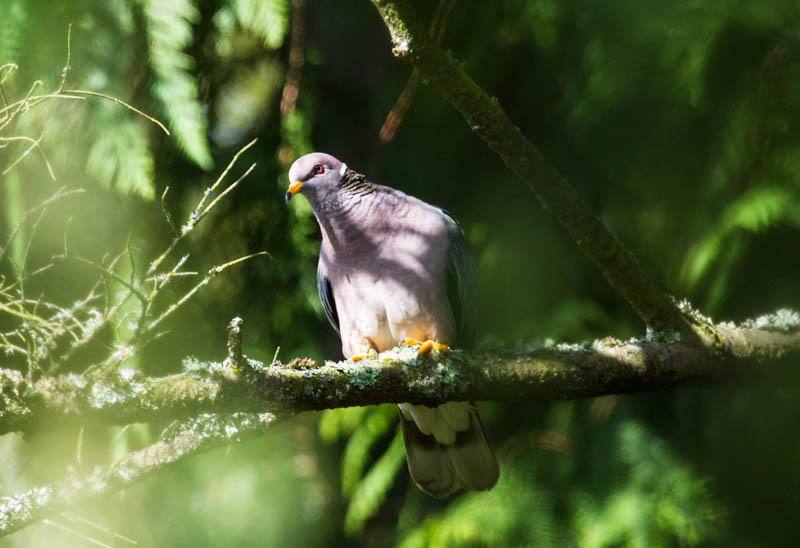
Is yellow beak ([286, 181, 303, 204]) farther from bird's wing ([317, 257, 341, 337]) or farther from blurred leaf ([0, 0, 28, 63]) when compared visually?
blurred leaf ([0, 0, 28, 63])

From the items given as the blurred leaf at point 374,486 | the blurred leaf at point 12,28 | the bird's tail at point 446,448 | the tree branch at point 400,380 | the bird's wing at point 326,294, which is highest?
the blurred leaf at point 12,28

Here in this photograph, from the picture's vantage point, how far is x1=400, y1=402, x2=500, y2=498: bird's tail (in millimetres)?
2705

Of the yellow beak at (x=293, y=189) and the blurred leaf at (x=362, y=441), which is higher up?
the yellow beak at (x=293, y=189)

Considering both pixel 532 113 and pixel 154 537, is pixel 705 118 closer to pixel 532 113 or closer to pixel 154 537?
pixel 532 113

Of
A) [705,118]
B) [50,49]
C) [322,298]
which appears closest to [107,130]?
[50,49]

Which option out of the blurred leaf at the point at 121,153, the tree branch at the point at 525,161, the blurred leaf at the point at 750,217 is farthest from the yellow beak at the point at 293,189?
the blurred leaf at the point at 750,217

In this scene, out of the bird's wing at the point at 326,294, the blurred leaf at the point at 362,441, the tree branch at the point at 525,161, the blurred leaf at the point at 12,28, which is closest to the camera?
the tree branch at the point at 525,161

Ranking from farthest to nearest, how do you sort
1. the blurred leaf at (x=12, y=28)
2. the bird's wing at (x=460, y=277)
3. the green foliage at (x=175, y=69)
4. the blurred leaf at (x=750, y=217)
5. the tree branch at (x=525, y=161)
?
the bird's wing at (x=460, y=277), the green foliage at (x=175, y=69), the blurred leaf at (x=12, y=28), the blurred leaf at (x=750, y=217), the tree branch at (x=525, y=161)

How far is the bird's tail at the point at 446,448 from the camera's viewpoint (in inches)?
106

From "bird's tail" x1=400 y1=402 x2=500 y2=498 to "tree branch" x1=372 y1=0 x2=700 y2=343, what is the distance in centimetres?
82

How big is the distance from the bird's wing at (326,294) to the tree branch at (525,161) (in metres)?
1.06

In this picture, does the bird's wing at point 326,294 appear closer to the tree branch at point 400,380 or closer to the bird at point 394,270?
the bird at point 394,270

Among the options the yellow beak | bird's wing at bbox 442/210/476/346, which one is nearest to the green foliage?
the yellow beak

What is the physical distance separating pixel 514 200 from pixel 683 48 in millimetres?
852
